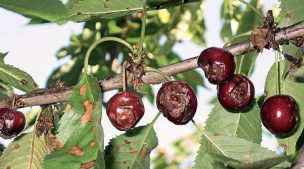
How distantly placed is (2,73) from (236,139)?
1.19 metres

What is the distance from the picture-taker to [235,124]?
117 inches

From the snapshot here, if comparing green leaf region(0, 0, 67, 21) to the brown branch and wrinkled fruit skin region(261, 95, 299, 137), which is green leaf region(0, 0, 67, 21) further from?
wrinkled fruit skin region(261, 95, 299, 137)

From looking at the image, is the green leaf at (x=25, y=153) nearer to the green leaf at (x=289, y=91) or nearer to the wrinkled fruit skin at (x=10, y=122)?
the wrinkled fruit skin at (x=10, y=122)

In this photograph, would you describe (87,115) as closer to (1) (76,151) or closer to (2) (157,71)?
(1) (76,151)

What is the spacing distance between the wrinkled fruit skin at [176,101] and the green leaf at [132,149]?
33 cm

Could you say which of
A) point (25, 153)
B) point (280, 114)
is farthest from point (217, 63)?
point (25, 153)

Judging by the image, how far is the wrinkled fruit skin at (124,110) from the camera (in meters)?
2.43

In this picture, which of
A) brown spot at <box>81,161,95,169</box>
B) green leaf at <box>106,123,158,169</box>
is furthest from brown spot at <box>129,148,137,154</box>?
brown spot at <box>81,161,95,169</box>

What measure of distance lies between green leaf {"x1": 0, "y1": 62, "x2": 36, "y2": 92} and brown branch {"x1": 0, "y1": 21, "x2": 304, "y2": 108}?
0.59 ft

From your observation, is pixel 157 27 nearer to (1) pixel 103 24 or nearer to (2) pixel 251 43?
(1) pixel 103 24

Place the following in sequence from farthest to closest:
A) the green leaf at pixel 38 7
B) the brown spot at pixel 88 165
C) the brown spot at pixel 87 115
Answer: the green leaf at pixel 38 7 → the brown spot at pixel 87 115 → the brown spot at pixel 88 165

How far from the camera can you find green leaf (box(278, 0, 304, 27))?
112 inches

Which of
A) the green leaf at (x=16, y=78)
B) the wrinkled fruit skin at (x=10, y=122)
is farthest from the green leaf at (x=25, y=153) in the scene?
the green leaf at (x=16, y=78)

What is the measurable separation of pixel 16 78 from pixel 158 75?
0.77 meters
